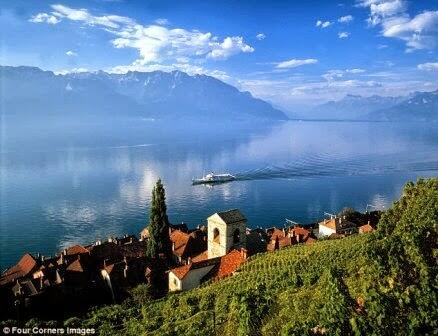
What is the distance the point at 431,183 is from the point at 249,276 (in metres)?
16.1

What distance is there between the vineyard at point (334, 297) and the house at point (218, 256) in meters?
8.36

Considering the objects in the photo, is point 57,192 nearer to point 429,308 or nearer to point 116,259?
point 116,259

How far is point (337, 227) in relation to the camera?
243 feet

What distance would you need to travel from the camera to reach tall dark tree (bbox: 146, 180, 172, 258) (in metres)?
56.8

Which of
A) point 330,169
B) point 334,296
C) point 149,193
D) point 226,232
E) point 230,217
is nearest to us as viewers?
point 334,296

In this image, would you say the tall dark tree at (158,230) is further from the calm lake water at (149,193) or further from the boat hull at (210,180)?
the boat hull at (210,180)

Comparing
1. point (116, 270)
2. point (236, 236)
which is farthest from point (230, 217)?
point (116, 270)

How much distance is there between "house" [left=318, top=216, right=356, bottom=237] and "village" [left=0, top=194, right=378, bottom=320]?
481 inches

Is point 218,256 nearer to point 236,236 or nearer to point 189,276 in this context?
point 236,236

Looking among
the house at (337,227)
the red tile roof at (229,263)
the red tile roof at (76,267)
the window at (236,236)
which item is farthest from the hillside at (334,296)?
the house at (337,227)

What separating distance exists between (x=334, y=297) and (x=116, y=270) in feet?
114

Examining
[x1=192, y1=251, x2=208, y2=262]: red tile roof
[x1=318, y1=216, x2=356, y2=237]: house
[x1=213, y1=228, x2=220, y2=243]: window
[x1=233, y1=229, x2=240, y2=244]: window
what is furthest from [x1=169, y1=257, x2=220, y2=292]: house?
[x1=318, y1=216, x2=356, y2=237]: house

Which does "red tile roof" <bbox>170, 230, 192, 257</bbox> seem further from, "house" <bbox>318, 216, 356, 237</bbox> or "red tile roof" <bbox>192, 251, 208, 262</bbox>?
"house" <bbox>318, 216, 356, 237</bbox>

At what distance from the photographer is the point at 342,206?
A: 12375 cm
